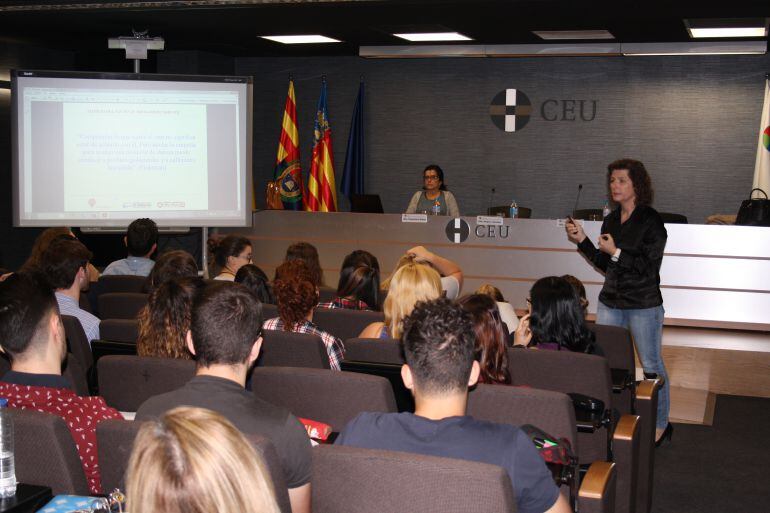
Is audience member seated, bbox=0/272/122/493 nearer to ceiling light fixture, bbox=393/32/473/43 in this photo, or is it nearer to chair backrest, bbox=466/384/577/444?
chair backrest, bbox=466/384/577/444

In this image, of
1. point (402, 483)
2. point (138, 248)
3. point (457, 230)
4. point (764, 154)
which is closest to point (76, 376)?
point (402, 483)

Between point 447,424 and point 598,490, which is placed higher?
point 447,424

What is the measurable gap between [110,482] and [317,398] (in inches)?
30.8

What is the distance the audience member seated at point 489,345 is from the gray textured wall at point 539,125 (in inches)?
279

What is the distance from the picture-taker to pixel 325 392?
2.64m

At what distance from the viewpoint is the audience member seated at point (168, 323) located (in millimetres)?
3176

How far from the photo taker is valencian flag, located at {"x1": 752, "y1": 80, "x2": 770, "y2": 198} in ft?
28.0

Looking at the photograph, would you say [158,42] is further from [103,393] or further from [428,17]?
[103,393]

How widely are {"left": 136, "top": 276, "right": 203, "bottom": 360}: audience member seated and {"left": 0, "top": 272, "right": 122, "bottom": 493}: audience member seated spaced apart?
0.61 m

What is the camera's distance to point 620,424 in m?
3.18

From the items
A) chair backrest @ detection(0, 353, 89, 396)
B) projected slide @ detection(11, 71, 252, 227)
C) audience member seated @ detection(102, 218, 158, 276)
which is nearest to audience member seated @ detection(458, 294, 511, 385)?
chair backrest @ detection(0, 353, 89, 396)

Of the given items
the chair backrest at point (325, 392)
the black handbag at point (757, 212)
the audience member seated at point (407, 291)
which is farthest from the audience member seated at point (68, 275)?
the black handbag at point (757, 212)

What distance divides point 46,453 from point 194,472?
1.06 meters

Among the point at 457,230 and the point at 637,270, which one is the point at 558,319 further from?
the point at 457,230
